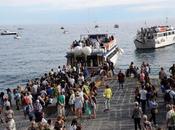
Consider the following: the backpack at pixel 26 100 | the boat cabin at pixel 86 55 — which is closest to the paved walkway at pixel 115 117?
the backpack at pixel 26 100

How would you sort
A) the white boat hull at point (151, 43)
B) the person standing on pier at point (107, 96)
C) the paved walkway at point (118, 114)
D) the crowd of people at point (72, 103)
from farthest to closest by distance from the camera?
the white boat hull at point (151, 43)
the person standing on pier at point (107, 96)
the paved walkway at point (118, 114)
the crowd of people at point (72, 103)

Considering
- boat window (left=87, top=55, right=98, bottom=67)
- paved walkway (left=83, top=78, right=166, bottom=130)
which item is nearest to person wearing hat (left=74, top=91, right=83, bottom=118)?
paved walkway (left=83, top=78, right=166, bottom=130)

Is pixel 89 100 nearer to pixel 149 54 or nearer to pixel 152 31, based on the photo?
pixel 149 54

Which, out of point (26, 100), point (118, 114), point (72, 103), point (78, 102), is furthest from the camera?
point (118, 114)

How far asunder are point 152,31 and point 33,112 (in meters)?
67.6

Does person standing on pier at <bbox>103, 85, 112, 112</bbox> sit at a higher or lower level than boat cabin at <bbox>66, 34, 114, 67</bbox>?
lower

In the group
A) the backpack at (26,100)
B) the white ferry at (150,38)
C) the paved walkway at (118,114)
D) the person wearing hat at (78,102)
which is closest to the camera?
the paved walkway at (118,114)

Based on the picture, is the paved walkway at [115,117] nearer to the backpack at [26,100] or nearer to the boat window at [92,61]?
the backpack at [26,100]

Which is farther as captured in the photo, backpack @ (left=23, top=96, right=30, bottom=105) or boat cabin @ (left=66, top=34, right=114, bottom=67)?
Answer: boat cabin @ (left=66, top=34, right=114, bottom=67)

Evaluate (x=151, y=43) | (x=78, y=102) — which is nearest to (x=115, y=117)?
(x=78, y=102)

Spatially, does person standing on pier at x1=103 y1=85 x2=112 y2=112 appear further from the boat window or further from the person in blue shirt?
the boat window

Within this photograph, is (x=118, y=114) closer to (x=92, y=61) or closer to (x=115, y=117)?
(x=115, y=117)

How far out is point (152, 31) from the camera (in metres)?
88.9

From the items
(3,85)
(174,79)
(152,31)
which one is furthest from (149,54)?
(174,79)
